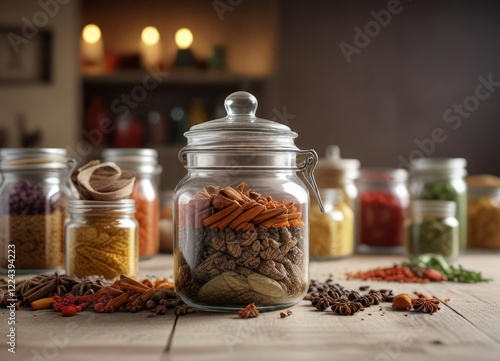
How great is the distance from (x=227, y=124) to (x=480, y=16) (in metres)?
2.68

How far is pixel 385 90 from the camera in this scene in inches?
133

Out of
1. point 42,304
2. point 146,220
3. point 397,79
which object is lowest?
point 42,304

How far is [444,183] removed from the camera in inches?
79.4

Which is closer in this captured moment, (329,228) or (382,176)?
(329,228)

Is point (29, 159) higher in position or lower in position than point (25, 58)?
lower

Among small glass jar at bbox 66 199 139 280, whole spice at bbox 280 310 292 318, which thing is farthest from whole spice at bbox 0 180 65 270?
whole spice at bbox 280 310 292 318

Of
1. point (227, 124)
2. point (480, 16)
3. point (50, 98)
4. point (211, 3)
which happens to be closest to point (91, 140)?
point (50, 98)

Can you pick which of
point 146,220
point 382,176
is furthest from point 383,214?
point 146,220

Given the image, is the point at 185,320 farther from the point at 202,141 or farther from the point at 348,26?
the point at 348,26

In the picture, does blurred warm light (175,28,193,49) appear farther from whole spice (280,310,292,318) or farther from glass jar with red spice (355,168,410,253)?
whole spice (280,310,292,318)

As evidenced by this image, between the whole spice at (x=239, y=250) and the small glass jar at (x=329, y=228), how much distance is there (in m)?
0.71

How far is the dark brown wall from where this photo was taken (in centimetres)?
337

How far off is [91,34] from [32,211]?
77.9 inches

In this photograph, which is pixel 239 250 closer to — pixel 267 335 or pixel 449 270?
pixel 267 335
